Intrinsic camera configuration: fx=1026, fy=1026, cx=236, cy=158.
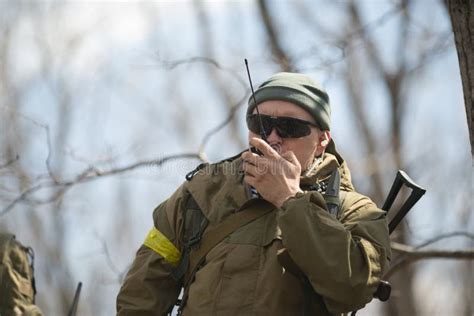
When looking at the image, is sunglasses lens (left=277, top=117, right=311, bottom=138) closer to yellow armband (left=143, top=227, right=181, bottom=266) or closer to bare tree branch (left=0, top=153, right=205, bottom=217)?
yellow armband (left=143, top=227, right=181, bottom=266)

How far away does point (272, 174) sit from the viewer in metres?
4.03

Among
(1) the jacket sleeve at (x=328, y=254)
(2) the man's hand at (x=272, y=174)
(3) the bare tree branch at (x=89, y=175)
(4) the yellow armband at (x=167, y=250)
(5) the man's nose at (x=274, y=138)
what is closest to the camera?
(1) the jacket sleeve at (x=328, y=254)

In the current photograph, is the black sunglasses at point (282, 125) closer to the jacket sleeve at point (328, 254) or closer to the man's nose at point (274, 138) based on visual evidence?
the man's nose at point (274, 138)

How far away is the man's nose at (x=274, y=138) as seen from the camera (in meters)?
4.26

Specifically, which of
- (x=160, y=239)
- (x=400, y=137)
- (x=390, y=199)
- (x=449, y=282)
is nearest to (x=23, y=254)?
(x=160, y=239)

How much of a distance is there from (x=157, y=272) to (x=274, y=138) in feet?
2.49

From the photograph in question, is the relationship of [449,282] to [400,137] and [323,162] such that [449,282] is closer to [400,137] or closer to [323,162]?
[400,137]

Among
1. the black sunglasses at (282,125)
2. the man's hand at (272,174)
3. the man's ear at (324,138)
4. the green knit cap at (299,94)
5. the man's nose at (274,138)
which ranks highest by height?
the green knit cap at (299,94)

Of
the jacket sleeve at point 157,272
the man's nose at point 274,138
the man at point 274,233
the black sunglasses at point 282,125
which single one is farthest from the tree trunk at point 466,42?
the jacket sleeve at point 157,272

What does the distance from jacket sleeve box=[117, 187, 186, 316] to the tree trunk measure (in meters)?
1.28

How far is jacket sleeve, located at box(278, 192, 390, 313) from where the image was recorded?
3818 mm

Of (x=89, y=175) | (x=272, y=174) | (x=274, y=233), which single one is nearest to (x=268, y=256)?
(x=274, y=233)

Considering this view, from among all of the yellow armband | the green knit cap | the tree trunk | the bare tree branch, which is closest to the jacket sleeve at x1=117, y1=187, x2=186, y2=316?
the yellow armband

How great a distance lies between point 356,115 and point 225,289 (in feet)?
33.8
